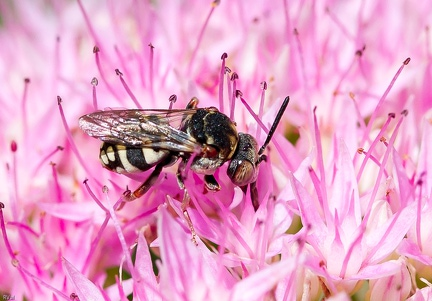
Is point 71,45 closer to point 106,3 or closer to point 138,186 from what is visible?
point 106,3

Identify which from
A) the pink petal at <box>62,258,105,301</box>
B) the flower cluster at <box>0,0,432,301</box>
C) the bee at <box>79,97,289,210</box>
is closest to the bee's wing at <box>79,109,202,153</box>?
the bee at <box>79,97,289,210</box>

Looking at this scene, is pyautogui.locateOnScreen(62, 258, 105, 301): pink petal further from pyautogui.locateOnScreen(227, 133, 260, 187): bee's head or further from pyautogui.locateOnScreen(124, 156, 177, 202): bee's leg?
pyautogui.locateOnScreen(227, 133, 260, 187): bee's head

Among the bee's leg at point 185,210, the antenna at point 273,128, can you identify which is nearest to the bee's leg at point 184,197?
the bee's leg at point 185,210

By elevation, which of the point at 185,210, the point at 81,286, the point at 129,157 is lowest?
the point at 81,286

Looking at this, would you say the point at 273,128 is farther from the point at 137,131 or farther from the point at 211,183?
the point at 137,131

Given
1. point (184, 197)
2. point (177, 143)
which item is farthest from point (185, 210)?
point (177, 143)

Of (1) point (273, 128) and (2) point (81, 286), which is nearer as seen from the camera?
(2) point (81, 286)

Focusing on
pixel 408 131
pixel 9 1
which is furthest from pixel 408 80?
pixel 9 1
